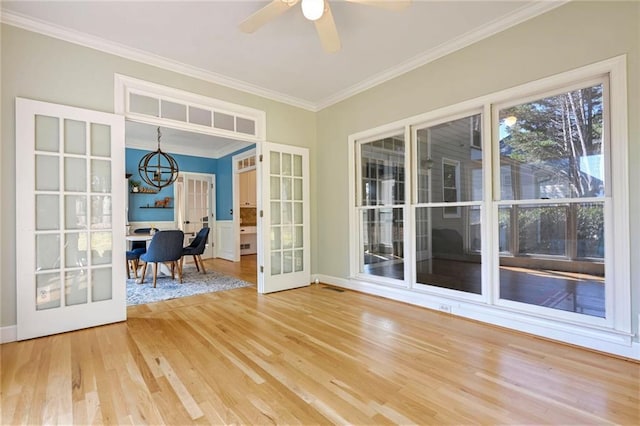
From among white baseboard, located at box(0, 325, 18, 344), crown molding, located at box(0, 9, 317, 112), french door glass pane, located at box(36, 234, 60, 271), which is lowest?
white baseboard, located at box(0, 325, 18, 344)

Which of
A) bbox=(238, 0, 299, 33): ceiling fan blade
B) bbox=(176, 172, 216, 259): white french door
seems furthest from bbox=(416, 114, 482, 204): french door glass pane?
bbox=(176, 172, 216, 259): white french door

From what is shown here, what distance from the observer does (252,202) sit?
859 cm

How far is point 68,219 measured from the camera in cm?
281

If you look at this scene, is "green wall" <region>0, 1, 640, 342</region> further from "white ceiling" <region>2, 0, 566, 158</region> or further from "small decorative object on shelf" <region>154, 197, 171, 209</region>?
"small decorative object on shelf" <region>154, 197, 171, 209</region>

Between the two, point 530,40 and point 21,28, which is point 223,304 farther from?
Answer: point 530,40

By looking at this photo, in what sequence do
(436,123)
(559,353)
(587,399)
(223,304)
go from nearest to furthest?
(587,399) < (559,353) < (436,123) < (223,304)

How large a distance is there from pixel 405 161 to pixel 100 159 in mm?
3361

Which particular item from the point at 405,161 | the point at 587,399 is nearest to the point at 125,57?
the point at 405,161

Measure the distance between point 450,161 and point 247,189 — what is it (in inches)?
251

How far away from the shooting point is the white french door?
7336 mm

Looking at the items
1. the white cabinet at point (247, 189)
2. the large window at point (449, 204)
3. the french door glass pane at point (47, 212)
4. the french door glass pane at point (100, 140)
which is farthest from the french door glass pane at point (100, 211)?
the white cabinet at point (247, 189)

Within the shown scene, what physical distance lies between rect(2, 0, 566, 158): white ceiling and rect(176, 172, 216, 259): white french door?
4.30 meters

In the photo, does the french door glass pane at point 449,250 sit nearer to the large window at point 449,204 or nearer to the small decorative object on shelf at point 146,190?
the large window at point 449,204

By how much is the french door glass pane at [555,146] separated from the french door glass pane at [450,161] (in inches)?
10.3
